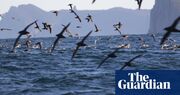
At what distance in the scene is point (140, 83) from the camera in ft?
73.4

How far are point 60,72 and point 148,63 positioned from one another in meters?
13.5

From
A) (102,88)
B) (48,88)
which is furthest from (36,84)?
(102,88)

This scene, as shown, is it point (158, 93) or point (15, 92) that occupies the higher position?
point (158, 93)

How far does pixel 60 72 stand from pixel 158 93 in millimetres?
28670

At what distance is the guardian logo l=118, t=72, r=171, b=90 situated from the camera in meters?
22.1

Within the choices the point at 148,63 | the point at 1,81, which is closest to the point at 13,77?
the point at 1,81

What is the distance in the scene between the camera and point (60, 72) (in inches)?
1993

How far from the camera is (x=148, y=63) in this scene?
60.8 meters

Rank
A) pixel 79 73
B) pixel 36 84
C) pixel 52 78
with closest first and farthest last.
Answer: pixel 36 84 → pixel 52 78 → pixel 79 73

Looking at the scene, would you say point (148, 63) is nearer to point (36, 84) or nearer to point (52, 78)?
point (52, 78)

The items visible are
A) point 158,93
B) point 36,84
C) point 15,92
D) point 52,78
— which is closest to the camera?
point 158,93

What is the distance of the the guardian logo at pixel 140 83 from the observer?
72.6 feet

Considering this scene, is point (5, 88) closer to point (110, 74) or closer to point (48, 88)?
point (48, 88)

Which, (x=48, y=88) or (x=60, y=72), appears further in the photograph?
(x=60, y=72)
